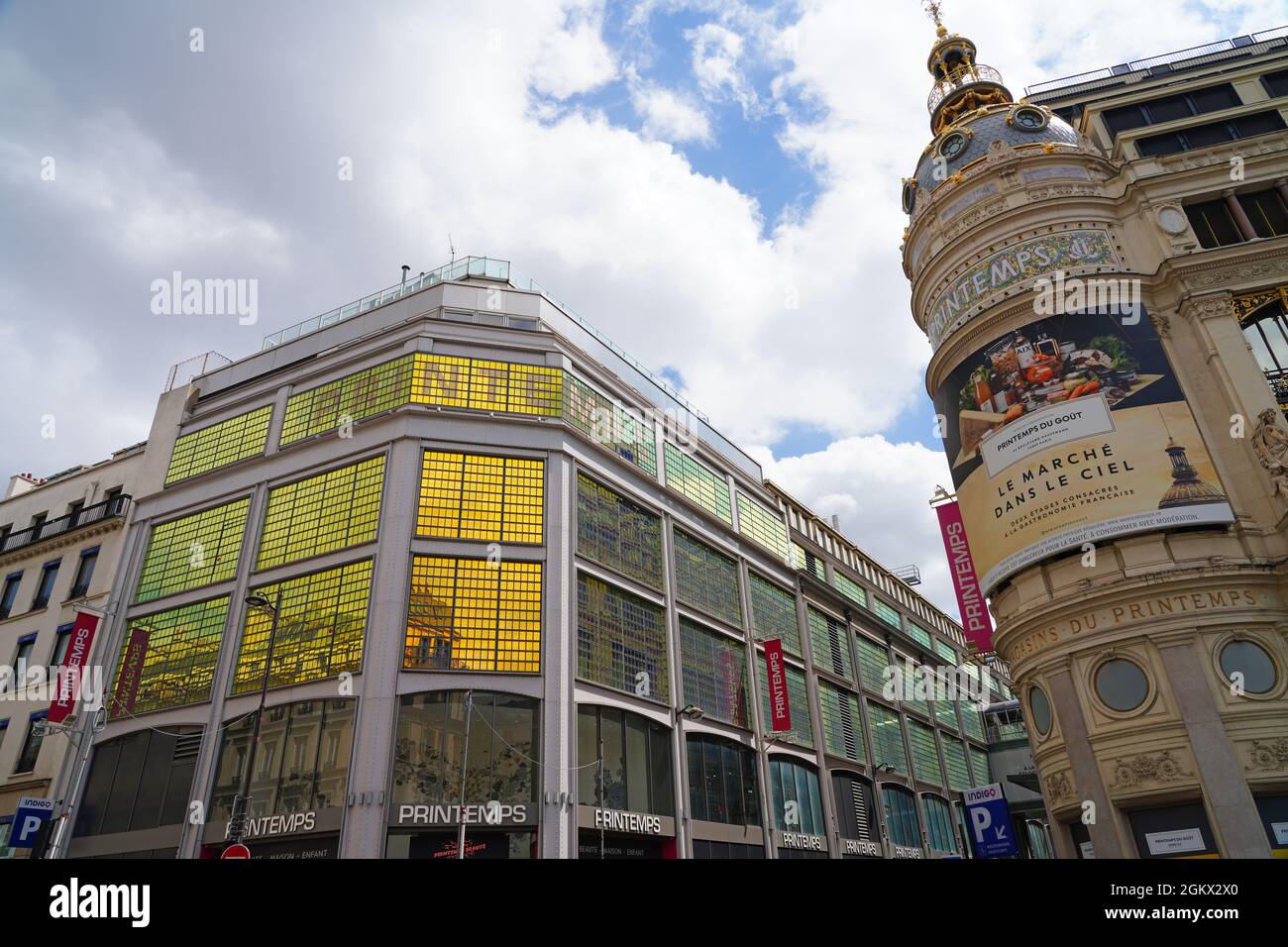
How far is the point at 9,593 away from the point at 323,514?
2292cm

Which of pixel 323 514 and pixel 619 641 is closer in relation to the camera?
pixel 323 514

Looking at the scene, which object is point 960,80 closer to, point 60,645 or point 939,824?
point 939,824

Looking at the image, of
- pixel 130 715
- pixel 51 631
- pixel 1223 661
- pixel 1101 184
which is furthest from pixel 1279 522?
pixel 51 631

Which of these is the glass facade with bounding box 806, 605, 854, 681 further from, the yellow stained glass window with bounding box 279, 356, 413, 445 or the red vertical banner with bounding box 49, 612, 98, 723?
the red vertical banner with bounding box 49, 612, 98, 723

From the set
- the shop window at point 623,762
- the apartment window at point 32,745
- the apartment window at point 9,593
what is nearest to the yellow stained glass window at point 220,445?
the apartment window at point 9,593

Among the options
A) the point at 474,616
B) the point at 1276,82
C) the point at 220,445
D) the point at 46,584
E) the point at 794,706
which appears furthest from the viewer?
the point at 794,706

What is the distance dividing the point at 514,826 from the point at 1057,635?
2066 centimetres

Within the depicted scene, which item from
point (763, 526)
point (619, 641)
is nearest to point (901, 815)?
point (763, 526)

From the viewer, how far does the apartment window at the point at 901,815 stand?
50.4 metres

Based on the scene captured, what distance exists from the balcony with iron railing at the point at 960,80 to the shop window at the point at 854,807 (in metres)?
39.0

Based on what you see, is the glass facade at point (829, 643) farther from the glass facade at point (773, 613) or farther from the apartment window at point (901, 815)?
the apartment window at point (901, 815)

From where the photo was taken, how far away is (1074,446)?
28.0m

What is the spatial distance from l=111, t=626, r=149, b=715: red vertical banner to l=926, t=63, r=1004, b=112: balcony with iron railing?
48.0 metres

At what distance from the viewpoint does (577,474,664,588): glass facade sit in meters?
35.4
